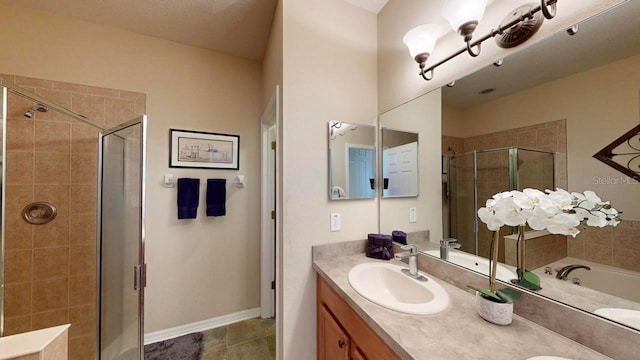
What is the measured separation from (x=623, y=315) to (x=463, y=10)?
1.16 metres

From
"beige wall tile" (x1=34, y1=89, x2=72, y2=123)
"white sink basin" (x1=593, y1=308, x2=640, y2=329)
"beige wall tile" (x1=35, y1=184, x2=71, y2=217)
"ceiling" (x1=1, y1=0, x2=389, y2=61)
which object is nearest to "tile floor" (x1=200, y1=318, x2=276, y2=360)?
"beige wall tile" (x1=35, y1=184, x2=71, y2=217)

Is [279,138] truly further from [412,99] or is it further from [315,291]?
[315,291]

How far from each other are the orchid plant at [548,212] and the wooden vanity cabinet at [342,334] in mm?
444

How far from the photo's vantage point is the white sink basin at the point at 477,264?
87cm

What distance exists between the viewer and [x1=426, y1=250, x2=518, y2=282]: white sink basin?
2.85ft

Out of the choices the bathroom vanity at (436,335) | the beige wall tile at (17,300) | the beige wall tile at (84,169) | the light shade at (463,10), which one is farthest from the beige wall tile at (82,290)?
the light shade at (463,10)

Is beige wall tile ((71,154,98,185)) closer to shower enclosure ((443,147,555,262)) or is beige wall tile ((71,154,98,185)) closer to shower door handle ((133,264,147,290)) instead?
shower door handle ((133,264,147,290))

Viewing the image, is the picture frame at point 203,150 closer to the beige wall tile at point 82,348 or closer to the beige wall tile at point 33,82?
the beige wall tile at point 33,82

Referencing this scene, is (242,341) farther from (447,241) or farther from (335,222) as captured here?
(447,241)

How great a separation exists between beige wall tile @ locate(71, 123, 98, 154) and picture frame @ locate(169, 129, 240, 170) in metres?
0.50

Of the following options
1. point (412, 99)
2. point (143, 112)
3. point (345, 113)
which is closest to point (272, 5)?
point (345, 113)

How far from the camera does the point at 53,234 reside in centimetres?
157

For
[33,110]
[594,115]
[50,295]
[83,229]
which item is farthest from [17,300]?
[594,115]

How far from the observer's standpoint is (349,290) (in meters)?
1.00
